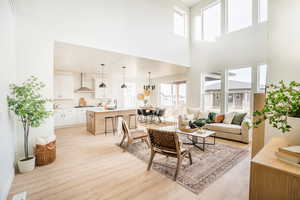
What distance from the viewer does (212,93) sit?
6.03m

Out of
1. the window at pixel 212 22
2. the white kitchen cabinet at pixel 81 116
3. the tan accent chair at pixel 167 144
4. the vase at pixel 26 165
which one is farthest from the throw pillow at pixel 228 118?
the white kitchen cabinet at pixel 81 116

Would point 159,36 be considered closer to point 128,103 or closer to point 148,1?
point 148,1

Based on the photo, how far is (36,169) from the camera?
101 inches

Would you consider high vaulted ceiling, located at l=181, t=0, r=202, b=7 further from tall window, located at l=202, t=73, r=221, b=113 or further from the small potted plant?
the small potted plant

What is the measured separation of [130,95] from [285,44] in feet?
28.4

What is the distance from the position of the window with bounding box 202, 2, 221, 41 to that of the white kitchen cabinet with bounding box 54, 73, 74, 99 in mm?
6871

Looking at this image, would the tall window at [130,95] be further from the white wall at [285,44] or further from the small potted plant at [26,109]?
the white wall at [285,44]

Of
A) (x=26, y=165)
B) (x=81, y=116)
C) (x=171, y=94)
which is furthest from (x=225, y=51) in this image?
(x=81, y=116)

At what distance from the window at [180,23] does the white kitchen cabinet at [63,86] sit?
5681 millimetres

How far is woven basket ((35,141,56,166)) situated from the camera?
8.73 ft

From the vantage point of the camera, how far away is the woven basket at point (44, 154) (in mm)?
2662

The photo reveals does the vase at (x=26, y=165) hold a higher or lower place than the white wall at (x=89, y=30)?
lower

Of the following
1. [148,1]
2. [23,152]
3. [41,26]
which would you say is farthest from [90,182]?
[148,1]

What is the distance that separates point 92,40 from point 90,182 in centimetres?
335
